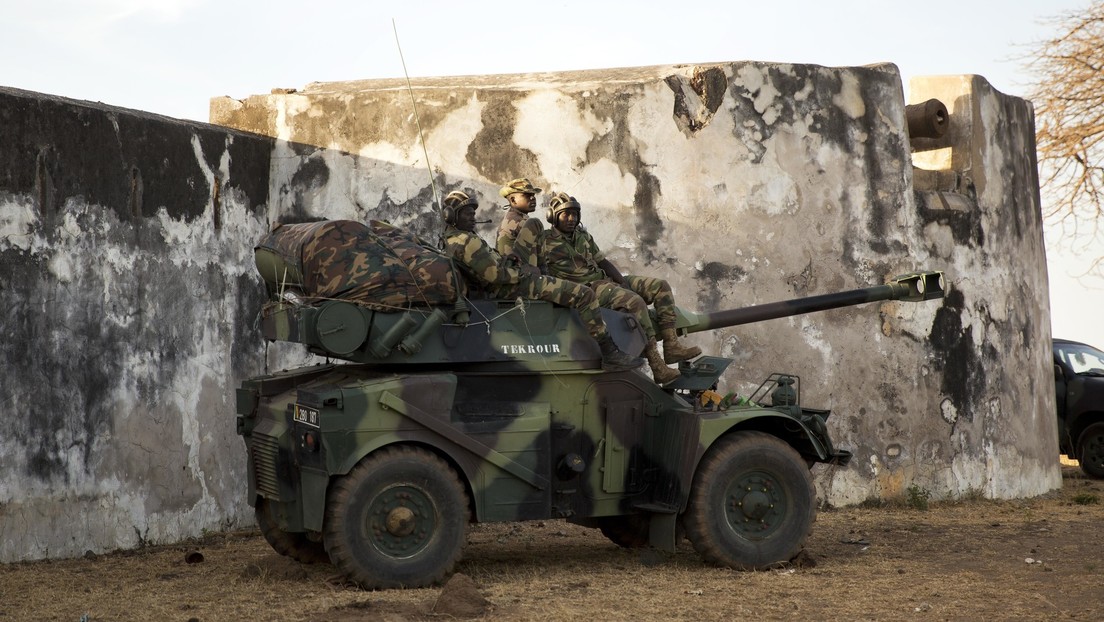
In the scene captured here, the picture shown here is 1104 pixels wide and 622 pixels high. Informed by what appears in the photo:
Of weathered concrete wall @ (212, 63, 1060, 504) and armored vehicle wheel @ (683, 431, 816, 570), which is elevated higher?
weathered concrete wall @ (212, 63, 1060, 504)

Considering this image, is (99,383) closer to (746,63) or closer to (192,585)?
(192,585)

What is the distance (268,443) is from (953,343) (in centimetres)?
660

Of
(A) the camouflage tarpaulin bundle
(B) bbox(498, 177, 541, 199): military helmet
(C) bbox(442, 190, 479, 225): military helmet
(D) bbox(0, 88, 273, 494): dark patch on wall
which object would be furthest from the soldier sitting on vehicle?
(D) bbox(0, 88, 273, 494): dark patch on wall

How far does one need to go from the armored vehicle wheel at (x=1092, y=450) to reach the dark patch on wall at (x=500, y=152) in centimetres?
770

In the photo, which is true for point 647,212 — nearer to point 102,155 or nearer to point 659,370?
point 659,370

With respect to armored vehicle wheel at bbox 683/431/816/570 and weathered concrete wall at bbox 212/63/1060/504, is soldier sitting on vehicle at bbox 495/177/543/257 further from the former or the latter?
weathered concrete wall at bbox 212/63/1060/504

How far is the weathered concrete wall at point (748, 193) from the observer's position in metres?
11.4

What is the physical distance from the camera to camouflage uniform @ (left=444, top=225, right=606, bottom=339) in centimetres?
830

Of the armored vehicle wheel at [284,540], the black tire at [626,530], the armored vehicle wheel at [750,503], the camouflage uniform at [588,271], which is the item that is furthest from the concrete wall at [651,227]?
the armored vehicle wheel at [750,503]

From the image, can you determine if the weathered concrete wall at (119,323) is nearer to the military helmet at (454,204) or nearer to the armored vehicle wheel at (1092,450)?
the military helmet at (454,204)

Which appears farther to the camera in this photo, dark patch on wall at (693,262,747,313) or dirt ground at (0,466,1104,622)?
dark patch on wall at (693,262,747,313)

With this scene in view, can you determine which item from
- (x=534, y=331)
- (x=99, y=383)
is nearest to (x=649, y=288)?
(x=534, y=331)

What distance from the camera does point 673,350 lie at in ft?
29.5

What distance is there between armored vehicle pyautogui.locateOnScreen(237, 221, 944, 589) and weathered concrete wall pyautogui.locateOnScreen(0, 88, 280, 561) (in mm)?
1440
